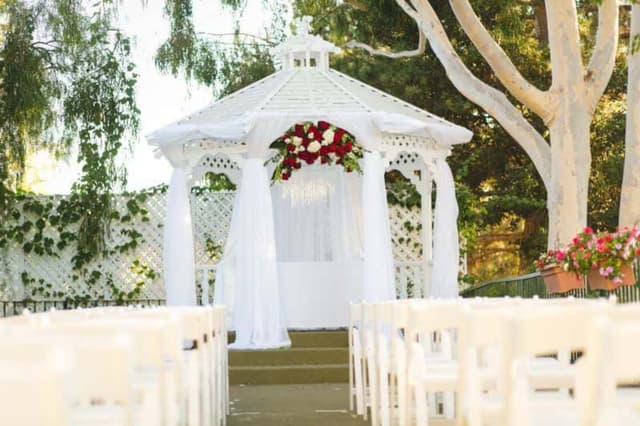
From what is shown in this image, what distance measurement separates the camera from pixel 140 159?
647 inches

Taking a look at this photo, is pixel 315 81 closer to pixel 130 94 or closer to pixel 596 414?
pixel 130 94

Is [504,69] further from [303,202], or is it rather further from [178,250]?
[178,250]

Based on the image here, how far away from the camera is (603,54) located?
1291cm

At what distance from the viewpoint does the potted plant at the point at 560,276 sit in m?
9.73

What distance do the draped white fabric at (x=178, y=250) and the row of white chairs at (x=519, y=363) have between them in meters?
4.84

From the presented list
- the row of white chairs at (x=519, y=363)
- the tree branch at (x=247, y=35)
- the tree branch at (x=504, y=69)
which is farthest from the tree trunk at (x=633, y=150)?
the tree branch at (x=247, y=35)

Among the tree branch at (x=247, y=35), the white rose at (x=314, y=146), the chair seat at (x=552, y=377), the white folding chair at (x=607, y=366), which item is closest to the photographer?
the white folding chair at (x=607, y=366)

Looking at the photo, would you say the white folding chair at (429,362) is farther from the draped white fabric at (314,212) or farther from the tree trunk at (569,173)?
the draped white fabric at (314,212)

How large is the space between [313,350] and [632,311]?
822 cm

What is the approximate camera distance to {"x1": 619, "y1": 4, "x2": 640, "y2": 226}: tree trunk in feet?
40.7

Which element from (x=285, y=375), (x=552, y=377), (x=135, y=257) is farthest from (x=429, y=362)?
(x=135, y=257)

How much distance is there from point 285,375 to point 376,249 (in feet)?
5.33

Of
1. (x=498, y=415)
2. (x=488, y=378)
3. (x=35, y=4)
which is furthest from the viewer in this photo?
(x=35, y=4)

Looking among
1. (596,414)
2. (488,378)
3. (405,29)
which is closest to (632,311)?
(596,414)
